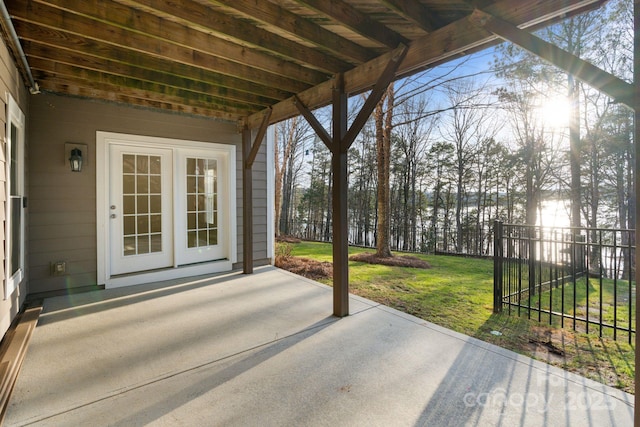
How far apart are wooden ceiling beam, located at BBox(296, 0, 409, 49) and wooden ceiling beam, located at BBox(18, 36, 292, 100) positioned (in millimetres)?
1683

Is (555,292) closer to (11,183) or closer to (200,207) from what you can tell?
(200,207)

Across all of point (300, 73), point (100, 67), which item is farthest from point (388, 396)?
point (100, 67)

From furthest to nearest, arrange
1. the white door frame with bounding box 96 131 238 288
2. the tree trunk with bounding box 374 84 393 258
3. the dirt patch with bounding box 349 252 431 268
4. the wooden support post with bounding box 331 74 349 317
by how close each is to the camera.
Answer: the tree trunk with bounding box 374 84 393 258 → the dirt patch with bounding box 349 252 431 268 → the white door frame with bounding box 96 131 238 288 → the wooden support post with bounding box 331 74 349 317

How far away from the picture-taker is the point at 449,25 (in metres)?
2.46

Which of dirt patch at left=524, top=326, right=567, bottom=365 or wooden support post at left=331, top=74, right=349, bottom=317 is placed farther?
wooden support post at left=331, top=74, right=349, bottom=317

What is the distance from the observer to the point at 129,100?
4.27 meters

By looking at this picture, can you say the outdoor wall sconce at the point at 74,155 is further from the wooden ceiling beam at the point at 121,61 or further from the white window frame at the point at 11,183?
the wooden ceiling beam at the point at 121,61

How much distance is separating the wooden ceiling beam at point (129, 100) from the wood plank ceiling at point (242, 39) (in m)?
0.03

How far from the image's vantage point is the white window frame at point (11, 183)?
8.64 feet

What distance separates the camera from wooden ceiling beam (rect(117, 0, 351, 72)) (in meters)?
2.34

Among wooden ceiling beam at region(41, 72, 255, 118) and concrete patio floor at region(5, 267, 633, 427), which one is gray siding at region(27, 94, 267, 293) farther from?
concrete patio floor at region(5, 267, 633, 427)

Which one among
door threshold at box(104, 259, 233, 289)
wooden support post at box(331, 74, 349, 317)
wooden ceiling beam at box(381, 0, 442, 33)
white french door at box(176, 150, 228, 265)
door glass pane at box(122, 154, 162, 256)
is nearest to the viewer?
wooden ceiling beam at box(381, 0, 442, 33)

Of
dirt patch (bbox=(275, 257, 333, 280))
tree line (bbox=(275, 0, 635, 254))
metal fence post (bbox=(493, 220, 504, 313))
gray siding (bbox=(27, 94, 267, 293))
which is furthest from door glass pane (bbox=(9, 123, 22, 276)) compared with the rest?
tree line (bbox=(275, 0, 635, 254))

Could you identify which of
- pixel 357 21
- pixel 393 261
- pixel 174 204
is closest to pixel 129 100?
pixel 174 204
